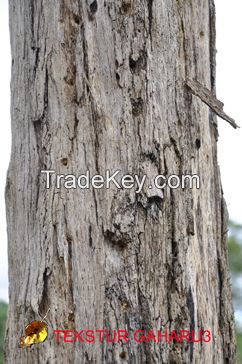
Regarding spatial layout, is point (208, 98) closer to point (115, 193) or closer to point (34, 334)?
point (115, 193)

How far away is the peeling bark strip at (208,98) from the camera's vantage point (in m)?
2.41

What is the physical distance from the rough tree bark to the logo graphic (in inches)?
1.2

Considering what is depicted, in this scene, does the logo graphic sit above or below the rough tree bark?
below

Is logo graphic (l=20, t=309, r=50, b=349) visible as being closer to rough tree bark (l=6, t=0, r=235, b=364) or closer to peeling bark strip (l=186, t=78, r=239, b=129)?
rough tree bark (l=6, t=0, r=235, b=364)

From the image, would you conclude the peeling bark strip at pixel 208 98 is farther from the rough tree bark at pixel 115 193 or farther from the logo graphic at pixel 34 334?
the logo graphic at pixel 34 334

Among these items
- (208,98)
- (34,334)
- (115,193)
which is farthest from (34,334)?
(208,98)

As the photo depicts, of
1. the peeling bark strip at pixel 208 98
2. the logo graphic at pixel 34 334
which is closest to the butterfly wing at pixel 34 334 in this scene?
the logo graphic at pixel 34 334

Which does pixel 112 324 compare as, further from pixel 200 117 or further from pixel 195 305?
pixel 200 117

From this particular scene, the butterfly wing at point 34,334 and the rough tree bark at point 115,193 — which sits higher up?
the rough tree bark at point 115,193

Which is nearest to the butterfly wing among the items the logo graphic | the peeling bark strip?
the logo graphic

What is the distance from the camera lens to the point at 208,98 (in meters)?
2.46

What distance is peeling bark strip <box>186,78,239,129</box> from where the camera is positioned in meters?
2.41

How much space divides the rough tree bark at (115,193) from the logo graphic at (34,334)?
1.2 inches

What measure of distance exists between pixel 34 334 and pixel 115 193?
59cm
